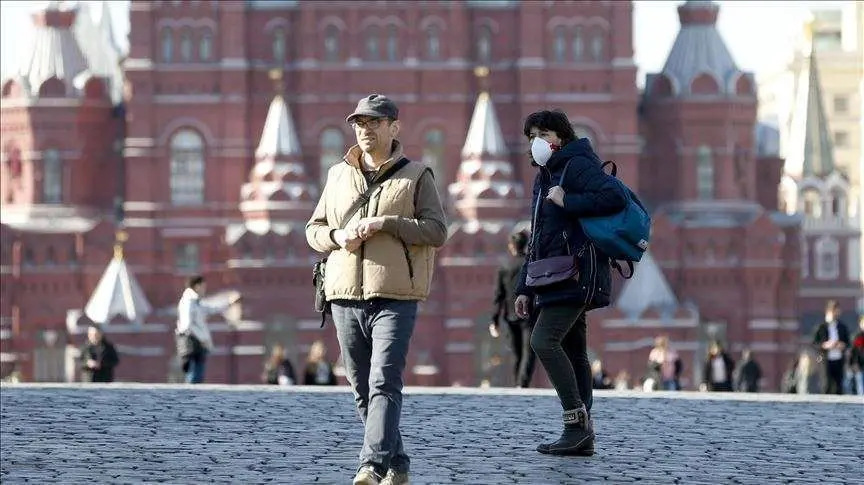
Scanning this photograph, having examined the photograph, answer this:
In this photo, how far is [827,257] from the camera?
105500 mm

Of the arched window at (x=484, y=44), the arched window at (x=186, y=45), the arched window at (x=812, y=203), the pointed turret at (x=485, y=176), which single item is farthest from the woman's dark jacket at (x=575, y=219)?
the arched window at (x=812, y=203)

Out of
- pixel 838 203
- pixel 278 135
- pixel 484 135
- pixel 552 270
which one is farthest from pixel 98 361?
pixel 838 203

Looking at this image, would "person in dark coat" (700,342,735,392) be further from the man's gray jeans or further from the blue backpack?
the man's gray jeans

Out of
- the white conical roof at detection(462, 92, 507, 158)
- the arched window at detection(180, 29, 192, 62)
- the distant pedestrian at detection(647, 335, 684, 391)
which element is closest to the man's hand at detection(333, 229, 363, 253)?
the distant pedestrian at detection(647, 335, 684, 391)

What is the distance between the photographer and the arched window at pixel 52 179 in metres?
78.1

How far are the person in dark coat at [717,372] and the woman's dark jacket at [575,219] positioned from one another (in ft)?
73.9

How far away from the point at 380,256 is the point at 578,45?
65078mm

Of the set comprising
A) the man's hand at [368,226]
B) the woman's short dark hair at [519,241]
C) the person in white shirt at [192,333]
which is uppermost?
the woman's short dark hair at [519,241]

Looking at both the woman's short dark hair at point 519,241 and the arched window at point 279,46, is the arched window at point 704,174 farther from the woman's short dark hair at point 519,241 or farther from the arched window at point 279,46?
the woman's short dark hair at point 519,241

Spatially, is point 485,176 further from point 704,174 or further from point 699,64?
point 699,64

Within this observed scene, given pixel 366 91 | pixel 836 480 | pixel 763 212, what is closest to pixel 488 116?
pixel 366 91

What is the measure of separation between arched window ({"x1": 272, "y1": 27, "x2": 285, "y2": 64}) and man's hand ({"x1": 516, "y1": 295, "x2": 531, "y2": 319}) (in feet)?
208

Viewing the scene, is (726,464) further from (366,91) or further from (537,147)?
(366,91)

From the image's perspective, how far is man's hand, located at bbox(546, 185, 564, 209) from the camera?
1494 cm
